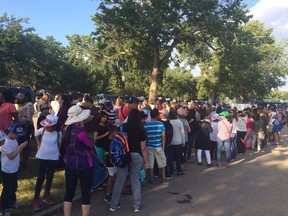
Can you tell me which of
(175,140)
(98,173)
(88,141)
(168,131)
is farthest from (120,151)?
(175,140)

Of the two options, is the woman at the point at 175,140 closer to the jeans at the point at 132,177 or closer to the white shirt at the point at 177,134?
the white shirt at the point at 177,134

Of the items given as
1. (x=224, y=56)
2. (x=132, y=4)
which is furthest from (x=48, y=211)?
(x=224, y=56)

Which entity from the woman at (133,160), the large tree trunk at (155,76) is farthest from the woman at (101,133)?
the large tree trunk at (155,76)

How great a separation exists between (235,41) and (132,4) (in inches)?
298

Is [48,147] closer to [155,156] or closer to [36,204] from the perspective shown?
[36,204]

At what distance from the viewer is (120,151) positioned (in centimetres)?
540

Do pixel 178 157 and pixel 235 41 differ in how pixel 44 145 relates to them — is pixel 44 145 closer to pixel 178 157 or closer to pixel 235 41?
pixel 178 157

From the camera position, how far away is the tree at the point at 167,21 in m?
19.8

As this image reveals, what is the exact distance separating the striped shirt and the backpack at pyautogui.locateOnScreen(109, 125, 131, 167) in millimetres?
1595

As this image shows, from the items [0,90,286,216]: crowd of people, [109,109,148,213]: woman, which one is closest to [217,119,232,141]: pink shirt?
[0,90,286,216]: crowd of people

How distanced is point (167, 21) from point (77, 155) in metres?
17.4

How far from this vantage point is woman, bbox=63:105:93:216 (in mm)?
4449

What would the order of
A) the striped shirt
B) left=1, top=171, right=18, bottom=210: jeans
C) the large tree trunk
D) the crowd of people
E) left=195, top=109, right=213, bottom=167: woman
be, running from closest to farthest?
the crowd of people, left=1, top=171, right=18, bottom=210: jeans, the striped shirt, left=195, top=109, right=213, bottom=167: woman, the large tree trunk

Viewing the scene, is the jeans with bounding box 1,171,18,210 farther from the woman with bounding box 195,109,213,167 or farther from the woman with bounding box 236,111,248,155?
the woman with bounding box 236,111,248,155
